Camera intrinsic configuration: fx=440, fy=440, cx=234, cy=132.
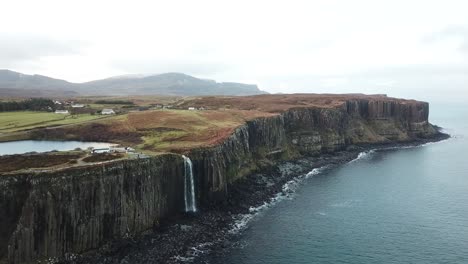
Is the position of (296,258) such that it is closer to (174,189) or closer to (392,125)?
(174,189)

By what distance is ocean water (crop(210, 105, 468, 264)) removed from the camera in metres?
64.0

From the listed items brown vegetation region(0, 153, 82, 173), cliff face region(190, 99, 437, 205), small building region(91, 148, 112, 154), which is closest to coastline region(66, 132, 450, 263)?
cliff face region(190, 99, 437, 205)

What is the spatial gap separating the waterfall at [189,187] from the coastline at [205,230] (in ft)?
6.75

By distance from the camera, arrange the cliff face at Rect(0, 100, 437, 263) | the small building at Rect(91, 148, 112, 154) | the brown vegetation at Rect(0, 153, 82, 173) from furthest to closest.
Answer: the small building at Rect(91, 148, 112, 154)
the brown vegetation at Rect(0, 153, 82, 173)
the cliff face at Rect(0, 100, 437, 263)

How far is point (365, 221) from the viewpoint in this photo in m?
79.3

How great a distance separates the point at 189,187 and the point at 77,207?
23.9m

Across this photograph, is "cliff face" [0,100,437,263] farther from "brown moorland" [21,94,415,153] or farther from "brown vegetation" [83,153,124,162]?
"brown moorland" [21,94,415,153]

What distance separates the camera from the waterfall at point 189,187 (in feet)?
258

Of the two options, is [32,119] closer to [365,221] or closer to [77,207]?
[77,207]

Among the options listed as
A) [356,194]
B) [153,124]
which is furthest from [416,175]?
[153,124]

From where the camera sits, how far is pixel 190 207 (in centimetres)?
7894

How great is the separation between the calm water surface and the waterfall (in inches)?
741

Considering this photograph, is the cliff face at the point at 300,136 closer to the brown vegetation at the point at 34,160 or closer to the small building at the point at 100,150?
the small building at the point at 100,150

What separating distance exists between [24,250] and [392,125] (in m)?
162
